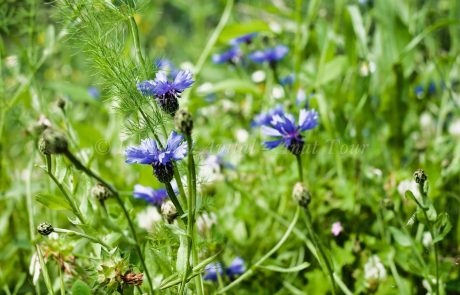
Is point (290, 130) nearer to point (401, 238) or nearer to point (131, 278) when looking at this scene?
point (401, 238)

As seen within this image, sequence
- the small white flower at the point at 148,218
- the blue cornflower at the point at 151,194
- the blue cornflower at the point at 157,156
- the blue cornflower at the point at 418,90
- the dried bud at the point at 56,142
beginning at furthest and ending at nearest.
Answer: the blue cornflower at the point at 418,90
the small white flower at the point at 148,218
the blue cornflower at the point at 151,194
the blue cornflower at the point at 157,156
the dried bud at the point at 56,142

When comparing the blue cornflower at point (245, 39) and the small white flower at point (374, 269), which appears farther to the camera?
the blue cornflower at point (245, 39)

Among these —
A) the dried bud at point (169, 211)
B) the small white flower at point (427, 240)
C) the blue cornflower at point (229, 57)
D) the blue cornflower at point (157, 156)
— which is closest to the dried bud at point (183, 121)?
the blue cornflower at point (157, 156)

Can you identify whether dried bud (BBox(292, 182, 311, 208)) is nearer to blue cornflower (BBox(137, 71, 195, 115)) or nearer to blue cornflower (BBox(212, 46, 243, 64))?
blue cornflower (BBox(137, 71, 195, 115))

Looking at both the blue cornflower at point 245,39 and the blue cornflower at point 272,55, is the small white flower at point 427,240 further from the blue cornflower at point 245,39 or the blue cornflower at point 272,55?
the blue cornflower at point 245,39

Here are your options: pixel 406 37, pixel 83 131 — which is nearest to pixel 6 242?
pixel 83 131

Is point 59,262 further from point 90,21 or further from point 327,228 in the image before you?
point 327,228

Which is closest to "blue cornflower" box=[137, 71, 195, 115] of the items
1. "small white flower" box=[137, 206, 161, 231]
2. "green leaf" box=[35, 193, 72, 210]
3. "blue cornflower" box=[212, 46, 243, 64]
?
"green leaf" box=[35, 193, 72, 210]
